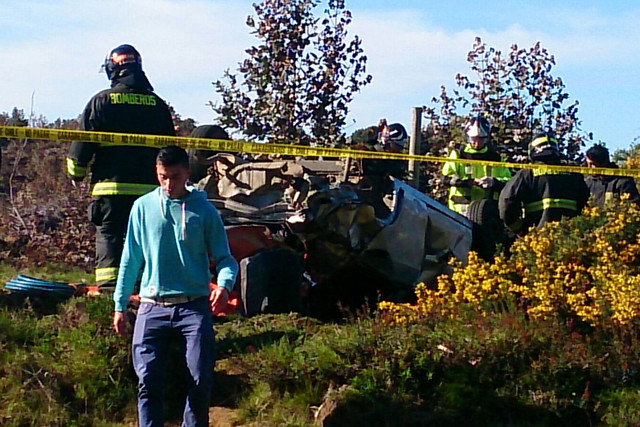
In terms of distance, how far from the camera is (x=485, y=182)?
1060 centimetres

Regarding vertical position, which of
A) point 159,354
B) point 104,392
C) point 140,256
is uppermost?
point 140,256

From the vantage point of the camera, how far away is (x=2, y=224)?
40.6ft

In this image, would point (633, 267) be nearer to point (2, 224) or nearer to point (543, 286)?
point (543, 286)

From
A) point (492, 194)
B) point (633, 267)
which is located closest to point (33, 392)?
point (633, 267)

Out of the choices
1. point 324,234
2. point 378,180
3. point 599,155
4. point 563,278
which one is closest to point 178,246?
point 563,278

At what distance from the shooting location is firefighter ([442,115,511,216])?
10633mm

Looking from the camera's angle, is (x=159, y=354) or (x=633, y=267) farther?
(x=633, y=267)

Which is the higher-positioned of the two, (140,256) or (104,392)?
(140,256)

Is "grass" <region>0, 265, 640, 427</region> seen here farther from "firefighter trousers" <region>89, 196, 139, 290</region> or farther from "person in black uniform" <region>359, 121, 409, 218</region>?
"person in black uniform" <region>359, 121, 409, 218</region>

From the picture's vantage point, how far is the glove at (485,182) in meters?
10.6

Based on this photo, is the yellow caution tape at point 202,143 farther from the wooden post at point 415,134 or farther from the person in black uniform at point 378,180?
the wooden post at point 415,134

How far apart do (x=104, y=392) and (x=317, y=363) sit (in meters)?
1.40

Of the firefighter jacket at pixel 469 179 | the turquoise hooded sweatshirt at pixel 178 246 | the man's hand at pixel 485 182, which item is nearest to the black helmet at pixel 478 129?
the firefighter jacket at pixel 469 179

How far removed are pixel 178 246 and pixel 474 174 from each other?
5.73 meters
